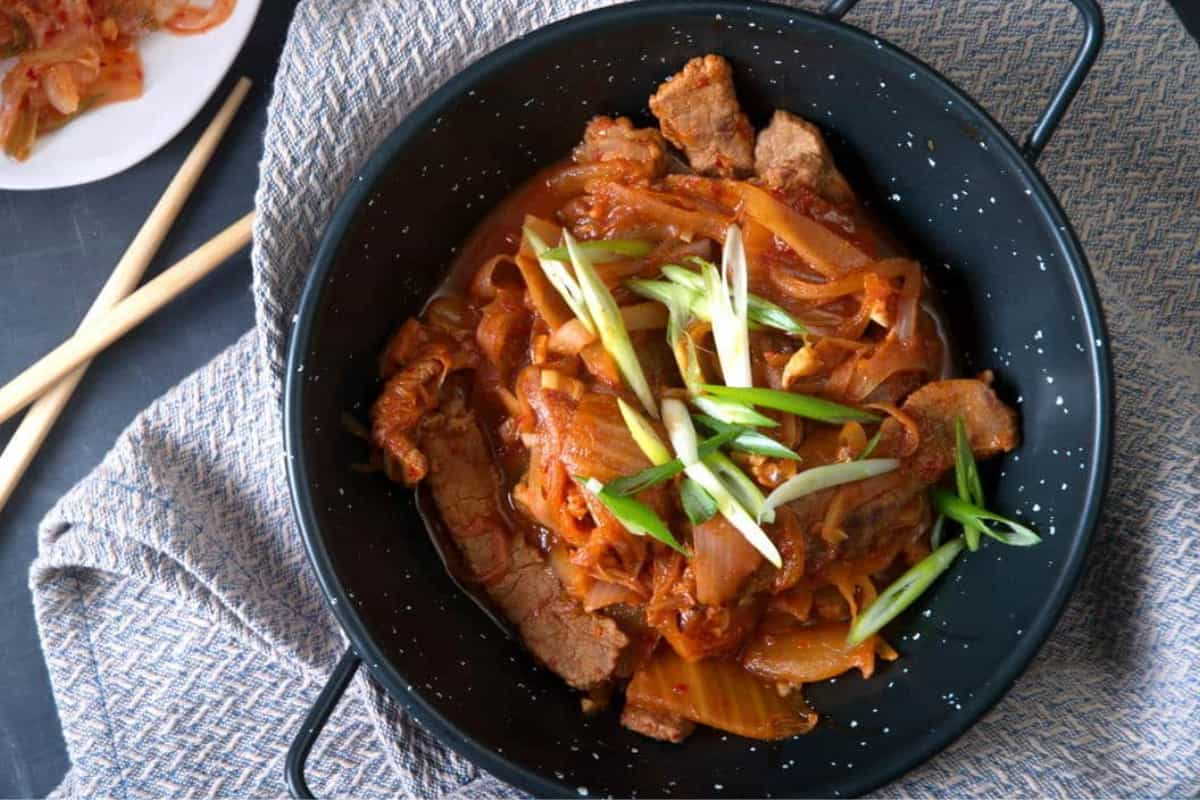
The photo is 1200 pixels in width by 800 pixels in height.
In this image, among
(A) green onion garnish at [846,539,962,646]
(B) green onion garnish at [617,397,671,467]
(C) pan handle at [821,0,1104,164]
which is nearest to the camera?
(C) pan handle at [821,0,1104,164]

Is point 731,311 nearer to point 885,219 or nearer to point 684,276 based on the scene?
point 684,276

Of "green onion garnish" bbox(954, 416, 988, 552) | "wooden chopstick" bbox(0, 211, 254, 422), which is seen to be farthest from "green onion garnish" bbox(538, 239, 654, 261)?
"wooden chopstick" bbox(0, 211, 254, 422)

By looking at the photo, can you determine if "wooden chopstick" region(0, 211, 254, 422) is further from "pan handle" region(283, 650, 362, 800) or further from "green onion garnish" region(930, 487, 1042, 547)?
"green onion garnish" region(930, 487, 1042, 547)

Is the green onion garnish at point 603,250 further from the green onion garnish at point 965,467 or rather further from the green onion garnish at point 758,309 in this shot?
the green onion garnish at point 965,467

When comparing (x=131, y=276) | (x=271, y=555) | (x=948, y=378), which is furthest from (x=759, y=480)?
(x=131, y=276)

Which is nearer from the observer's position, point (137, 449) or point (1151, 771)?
point (1151, 771)

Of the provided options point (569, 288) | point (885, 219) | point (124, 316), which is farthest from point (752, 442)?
point (124, 316)

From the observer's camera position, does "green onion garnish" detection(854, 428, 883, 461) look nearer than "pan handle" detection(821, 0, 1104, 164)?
No

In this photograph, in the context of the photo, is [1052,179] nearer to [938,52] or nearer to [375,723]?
[938,52]
